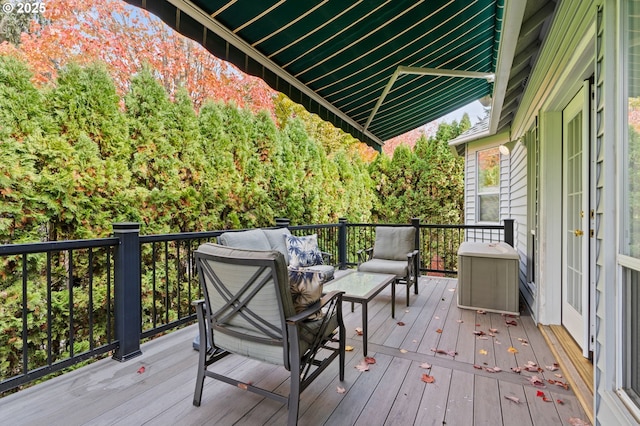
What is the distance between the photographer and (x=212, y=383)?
2211 mm

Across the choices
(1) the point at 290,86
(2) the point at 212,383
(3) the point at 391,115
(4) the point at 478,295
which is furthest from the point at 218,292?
(3) the point at 391,115

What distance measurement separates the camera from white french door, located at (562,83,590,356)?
2572mm

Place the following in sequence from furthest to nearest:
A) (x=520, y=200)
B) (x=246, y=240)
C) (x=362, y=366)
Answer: (x=520, y=200) → (x=246, y=240) → (x=362, y=366)

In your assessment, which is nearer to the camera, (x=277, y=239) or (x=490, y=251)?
(x=490, y=251)

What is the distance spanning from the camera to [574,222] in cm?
281

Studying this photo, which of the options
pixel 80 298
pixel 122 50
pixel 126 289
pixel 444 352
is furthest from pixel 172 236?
pixel 122 50

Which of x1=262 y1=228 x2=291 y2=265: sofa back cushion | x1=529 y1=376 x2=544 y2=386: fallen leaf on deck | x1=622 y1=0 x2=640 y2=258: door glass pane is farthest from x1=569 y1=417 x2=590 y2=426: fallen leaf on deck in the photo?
x1=262 y1=228 x2=291 y2=265: sofa back cushion

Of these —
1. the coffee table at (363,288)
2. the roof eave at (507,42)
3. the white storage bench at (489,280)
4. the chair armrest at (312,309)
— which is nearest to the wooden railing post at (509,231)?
the white storage bench at (489,280)

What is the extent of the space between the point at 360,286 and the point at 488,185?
4.81m

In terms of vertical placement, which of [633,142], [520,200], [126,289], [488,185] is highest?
[488,185]

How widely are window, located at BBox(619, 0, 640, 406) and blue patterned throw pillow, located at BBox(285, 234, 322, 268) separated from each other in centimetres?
306

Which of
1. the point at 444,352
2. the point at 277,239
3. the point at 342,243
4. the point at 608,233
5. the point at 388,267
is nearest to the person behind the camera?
the point at 608,233

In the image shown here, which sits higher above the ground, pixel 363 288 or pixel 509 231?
pixel 509 231

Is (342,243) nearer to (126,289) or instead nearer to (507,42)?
(126,289)
